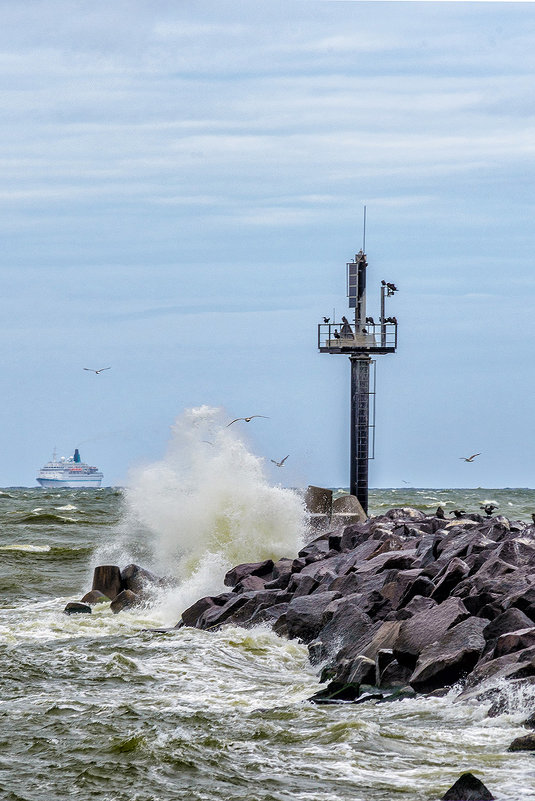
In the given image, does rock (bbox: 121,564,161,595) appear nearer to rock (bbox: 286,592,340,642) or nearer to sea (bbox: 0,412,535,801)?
sea (bbox: 0,412,535,801)

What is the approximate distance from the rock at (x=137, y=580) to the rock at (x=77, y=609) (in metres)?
1.42

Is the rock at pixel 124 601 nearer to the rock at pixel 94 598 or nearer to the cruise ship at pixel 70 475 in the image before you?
the rock at pixel 94 598

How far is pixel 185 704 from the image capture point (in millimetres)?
9734

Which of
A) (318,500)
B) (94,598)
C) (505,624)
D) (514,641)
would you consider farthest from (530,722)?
(318,500)

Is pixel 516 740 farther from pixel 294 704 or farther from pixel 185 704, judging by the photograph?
pixel 185 704

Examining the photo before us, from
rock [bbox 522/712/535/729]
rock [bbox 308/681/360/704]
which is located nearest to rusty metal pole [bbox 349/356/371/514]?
rock [bbox 308/681/360/704]

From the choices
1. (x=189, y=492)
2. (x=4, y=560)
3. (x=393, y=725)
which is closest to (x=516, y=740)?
(x=393, y=725)

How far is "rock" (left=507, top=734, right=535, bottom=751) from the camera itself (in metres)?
7.57

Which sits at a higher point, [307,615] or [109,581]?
[307,615]

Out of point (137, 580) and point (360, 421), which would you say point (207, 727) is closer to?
point (137, 580)

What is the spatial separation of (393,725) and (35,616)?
858 cm

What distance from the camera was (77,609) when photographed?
1612cm

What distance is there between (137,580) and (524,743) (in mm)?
10957

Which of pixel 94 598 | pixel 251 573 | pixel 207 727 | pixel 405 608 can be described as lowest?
pixel 207 727
